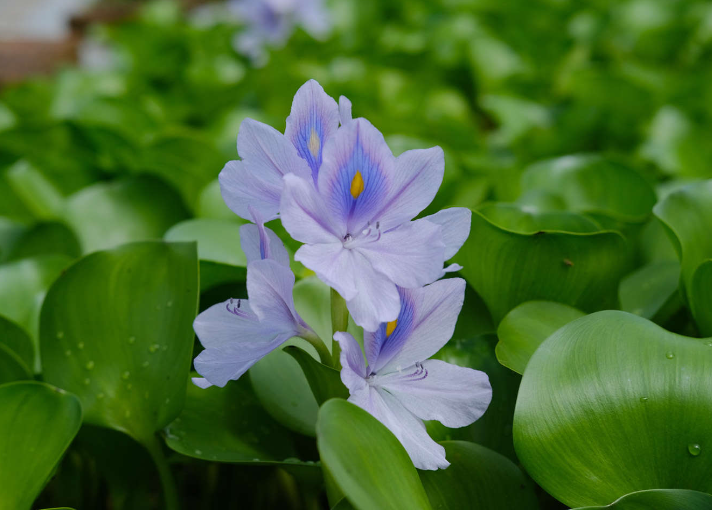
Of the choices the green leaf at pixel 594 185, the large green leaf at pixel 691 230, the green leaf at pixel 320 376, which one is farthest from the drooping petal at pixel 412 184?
the green leaf at pixel 594 185

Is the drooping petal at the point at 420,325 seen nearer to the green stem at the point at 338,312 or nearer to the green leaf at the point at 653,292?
the green stem at the point at 338,312

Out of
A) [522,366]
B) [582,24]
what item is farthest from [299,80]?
[522,366]

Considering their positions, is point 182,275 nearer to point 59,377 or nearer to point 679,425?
point 59,377

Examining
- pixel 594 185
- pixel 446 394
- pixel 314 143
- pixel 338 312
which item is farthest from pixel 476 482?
pixel 594 185

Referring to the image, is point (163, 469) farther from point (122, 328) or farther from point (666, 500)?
point (666, 500)

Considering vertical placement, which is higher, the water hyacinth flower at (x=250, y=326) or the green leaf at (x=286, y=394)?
the water hyacinth flower at (x=250, y=326)

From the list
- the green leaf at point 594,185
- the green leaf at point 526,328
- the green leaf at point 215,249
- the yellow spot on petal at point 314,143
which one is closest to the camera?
the yellow spot on petal at point 314,143
